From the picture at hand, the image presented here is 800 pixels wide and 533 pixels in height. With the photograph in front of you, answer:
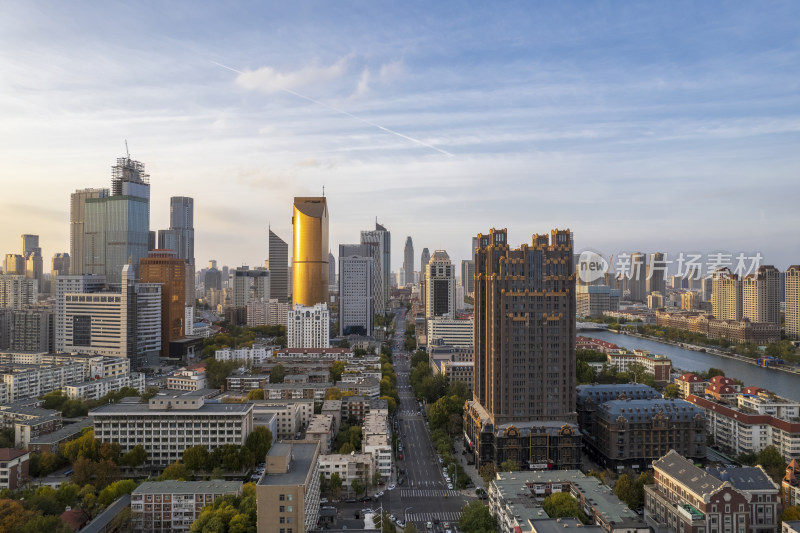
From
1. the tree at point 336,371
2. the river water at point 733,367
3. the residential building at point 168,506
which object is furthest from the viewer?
the river water at point 733,367

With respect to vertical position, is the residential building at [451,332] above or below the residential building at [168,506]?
above

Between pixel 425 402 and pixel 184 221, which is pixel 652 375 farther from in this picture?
pixel 184 221

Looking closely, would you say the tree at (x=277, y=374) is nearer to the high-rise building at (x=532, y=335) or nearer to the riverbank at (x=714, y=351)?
the high-rise building at (x=532, y=335)

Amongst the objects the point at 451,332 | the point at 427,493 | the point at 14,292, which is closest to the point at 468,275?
the point at 451,332

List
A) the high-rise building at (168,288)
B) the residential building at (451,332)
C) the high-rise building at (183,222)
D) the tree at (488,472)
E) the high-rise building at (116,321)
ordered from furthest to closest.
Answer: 1. the high-rise building at (183,222)
2. the residential building at (451,332)
3. the high-rise building at (168,288)
4. the high-rise building at (116,321)
5. the tree at (488,472)

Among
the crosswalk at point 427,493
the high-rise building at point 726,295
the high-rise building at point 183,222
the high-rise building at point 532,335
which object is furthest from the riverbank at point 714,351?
the high-rise building at point 183,222

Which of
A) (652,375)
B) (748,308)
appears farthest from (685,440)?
(748,308)

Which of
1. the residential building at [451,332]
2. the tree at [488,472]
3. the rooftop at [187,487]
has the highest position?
the residential building at [451,332]
